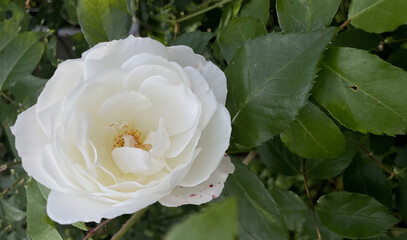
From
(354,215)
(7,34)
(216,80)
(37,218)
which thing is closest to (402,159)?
(354,215)

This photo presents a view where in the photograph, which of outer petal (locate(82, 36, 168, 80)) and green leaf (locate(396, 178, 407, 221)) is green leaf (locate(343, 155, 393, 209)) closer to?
green leaf (locate(396, 178, 407, 221))

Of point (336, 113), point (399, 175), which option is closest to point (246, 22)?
point (336, 113)

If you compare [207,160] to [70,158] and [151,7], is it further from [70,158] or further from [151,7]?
[151,7]

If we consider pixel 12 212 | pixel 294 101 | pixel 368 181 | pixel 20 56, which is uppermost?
pixel 294 101

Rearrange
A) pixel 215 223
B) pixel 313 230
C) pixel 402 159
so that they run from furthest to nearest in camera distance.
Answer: pixel 402 159, pixel 313 230, pixel 215 223

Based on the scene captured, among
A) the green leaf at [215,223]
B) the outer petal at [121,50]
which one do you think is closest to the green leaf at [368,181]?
the outer petal at [121,50]

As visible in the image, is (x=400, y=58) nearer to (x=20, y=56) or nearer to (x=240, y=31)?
(x=240, y=31)

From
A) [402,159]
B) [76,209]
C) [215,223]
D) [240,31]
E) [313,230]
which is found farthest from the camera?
[402,159]
